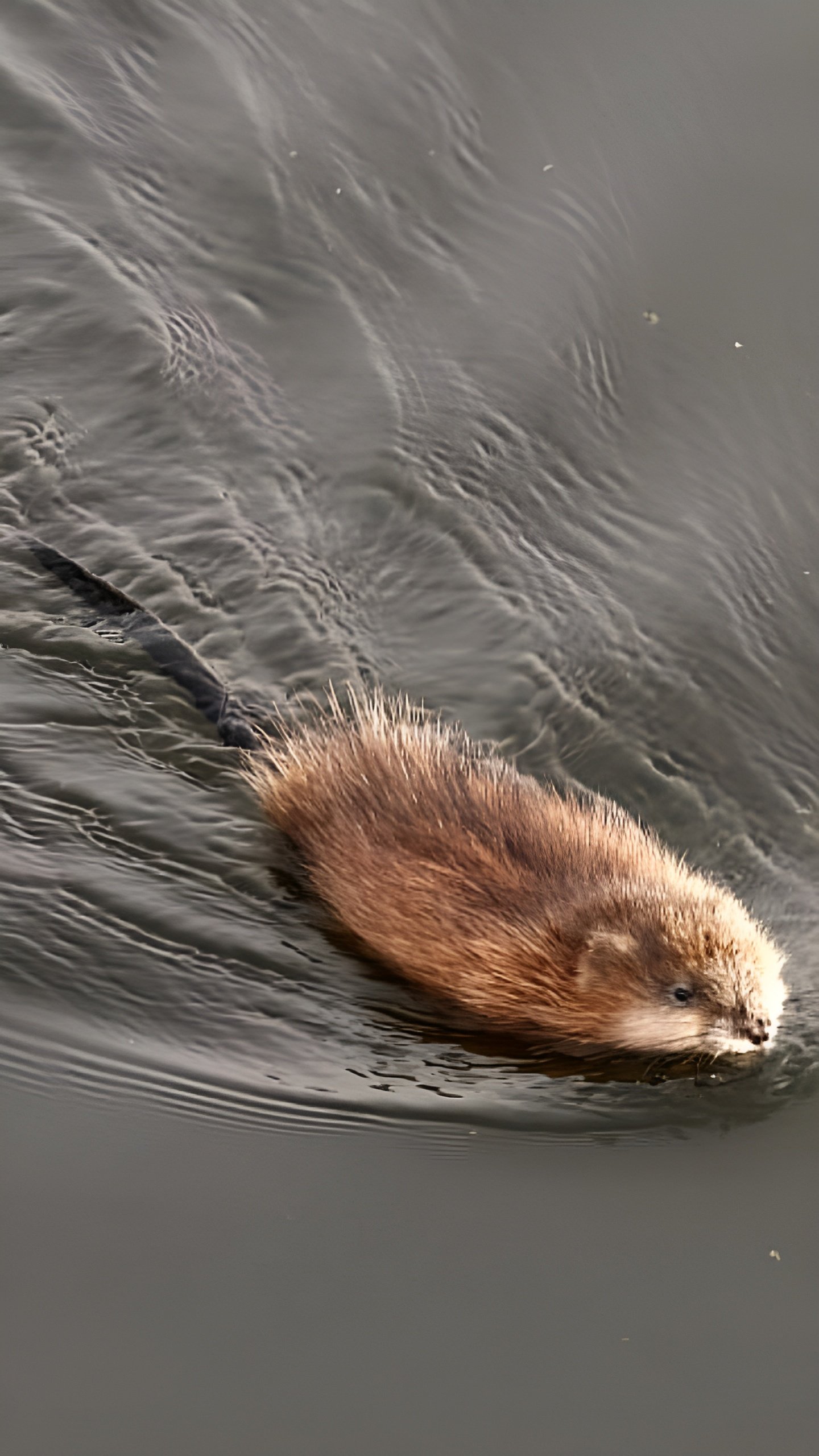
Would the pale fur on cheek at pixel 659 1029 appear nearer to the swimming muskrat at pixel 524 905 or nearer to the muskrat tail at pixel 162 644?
the swimming muskrat at pixel 524 905

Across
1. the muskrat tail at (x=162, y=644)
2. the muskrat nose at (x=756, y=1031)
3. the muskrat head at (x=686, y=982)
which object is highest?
the muskrat tail at (x=162, y=644)

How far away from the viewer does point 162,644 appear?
5.33 meters

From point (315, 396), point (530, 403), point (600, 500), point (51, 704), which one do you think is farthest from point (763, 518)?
point (51, 704)

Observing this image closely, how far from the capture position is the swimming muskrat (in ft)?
13.4

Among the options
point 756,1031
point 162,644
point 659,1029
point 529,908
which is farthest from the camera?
point 162,644

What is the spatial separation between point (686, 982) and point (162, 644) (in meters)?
2.25

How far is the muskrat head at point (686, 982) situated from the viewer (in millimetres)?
4008

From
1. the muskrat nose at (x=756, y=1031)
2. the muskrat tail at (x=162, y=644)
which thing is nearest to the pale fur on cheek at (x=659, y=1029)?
the muskrat nose at (x=756, y=1031)

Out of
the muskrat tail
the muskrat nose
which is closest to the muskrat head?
the muskrat nose

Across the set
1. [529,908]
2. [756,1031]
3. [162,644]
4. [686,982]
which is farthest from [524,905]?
[162,644]

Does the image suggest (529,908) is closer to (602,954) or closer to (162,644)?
(602,954)

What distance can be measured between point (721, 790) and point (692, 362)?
1960 mm

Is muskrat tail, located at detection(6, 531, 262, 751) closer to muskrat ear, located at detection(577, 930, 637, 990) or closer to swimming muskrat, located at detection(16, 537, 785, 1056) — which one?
swimming muskrat, located at detection(16, 537, 785, 1056)

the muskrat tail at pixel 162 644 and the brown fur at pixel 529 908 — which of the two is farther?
the muskrat tail at pixel 162 644
